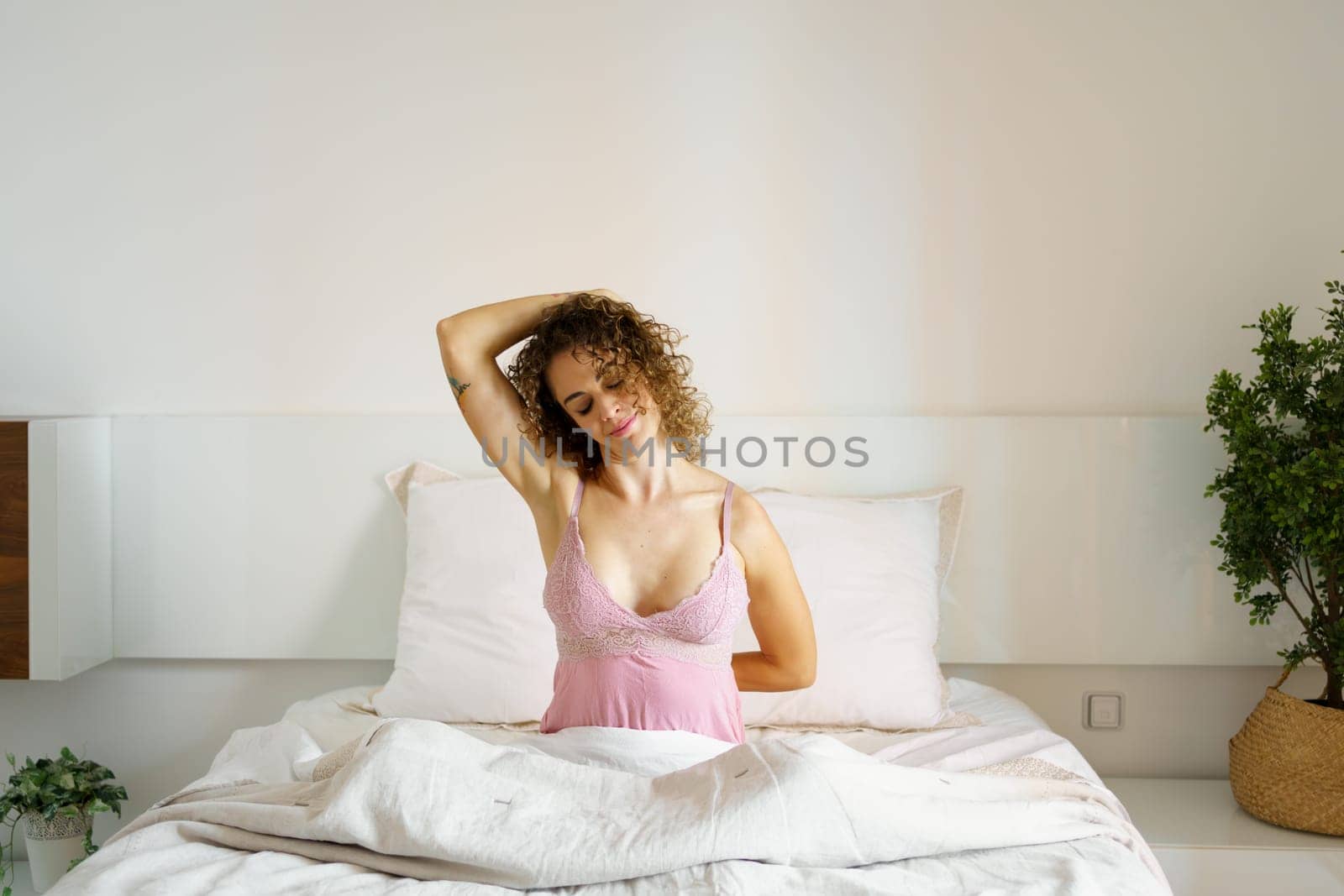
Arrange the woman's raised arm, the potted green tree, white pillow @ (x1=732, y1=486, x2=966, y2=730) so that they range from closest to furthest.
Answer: the woman's raised arm < the potted green tree < white pillow @ (x1=732, y1=486, x2=966, y2=730)

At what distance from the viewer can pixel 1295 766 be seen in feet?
7.16

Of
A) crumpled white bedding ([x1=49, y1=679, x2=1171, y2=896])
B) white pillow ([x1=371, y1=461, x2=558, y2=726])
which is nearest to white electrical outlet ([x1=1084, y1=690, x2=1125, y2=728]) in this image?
crumpled white bedding ([x1=49, y1=679, x2=1171, y2=896])

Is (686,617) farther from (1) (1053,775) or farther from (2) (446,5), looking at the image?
(2) (446,5)

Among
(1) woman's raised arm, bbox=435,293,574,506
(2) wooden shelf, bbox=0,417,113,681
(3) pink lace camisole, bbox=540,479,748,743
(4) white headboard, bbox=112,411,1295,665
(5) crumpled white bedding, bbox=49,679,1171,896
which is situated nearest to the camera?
(5) crumpled white bedding, bbox=49,679,1171,896

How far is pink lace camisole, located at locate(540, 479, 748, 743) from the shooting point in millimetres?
1595

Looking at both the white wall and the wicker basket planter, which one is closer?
the wicker basket planter

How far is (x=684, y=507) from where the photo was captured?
1.71 meters

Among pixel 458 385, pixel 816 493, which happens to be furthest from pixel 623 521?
pixel 816 493

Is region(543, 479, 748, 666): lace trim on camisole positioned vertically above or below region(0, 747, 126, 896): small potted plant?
above

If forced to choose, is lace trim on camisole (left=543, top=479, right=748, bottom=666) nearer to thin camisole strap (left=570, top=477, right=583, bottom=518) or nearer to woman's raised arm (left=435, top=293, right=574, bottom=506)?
thin camisole strap (left=570, top=477, right=583, bottom=518)

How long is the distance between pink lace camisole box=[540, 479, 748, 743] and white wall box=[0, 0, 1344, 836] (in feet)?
3.39

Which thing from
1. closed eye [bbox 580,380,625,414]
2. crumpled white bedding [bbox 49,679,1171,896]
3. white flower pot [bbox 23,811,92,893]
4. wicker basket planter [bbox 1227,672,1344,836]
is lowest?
white flower pot [bbox 23,811,92,893]

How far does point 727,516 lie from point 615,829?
533mm

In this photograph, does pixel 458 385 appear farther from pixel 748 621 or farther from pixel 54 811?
pixel 54 811
